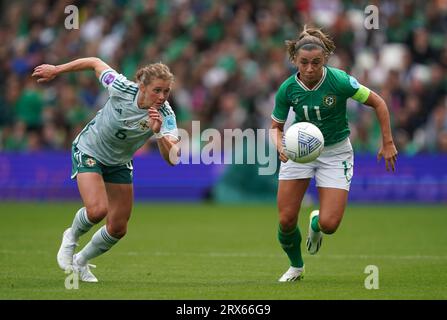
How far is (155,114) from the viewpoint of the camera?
9.09 m

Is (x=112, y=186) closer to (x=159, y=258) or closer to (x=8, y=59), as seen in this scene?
(x=159, y=258)

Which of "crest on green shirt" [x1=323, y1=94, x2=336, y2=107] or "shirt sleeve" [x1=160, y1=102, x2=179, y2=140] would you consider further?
"crest on green shirt" [x1=323, y1=94, x2=336, y2=107]

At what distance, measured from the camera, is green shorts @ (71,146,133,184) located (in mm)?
9805

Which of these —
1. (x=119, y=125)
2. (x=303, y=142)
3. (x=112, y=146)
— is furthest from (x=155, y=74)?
(x=303, y=142)

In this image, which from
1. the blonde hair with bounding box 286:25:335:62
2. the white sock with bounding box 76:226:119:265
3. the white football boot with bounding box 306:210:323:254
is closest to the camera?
the blonde hair with bounding box 286:25:335:62

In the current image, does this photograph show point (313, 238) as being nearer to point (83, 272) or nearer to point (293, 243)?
point (293, 243)

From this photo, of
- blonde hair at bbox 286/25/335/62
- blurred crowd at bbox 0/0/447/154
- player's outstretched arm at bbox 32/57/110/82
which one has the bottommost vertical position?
player's outstretched arm at bbox 32/57/110/82

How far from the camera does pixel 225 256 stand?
12.6 m

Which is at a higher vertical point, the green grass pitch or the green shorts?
the green shorts

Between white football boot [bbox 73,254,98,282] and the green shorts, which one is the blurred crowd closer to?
the green shorts

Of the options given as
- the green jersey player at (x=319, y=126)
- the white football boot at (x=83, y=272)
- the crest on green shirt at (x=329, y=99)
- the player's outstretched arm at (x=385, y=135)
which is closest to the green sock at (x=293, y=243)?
the green jersey player at (x=319, y=126)

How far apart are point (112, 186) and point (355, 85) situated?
2712 mm

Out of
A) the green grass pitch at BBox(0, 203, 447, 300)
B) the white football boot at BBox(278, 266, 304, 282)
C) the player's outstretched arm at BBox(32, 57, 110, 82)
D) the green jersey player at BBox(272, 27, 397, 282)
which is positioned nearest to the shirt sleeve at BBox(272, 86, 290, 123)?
the green jersey player at BBox(272, 27, 397, 282)

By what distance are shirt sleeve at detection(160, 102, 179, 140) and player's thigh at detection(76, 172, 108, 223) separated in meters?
0.85
